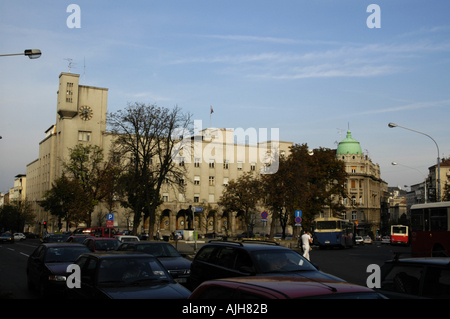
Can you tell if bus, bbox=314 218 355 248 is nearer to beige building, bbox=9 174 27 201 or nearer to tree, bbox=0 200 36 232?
tree, bbox=0 200 36 232

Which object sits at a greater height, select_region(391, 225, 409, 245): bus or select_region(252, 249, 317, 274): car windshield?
select_region(252, 249, 317, 274): car windshield

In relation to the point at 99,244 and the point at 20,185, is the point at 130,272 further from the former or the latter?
the point at 20,185

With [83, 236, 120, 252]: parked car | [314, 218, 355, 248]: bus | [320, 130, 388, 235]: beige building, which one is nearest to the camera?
[83, 236, 120, 252]: parked car

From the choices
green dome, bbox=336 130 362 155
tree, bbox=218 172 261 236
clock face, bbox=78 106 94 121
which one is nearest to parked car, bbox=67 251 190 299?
tree, bbox=218 172 261 236

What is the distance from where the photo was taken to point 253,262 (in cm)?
950

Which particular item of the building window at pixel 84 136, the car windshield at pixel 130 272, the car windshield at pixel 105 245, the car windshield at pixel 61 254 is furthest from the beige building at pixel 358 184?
the car windshield at pixel 130 272

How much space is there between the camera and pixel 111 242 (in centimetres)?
1852

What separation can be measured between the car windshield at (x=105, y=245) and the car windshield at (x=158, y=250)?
3.60 metres

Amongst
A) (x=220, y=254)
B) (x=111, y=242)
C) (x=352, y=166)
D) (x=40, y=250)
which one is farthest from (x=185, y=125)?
(x=352, y=166)

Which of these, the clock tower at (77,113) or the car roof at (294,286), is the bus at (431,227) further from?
the clock tower at (77,113)

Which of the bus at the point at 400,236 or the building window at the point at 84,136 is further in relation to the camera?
the building window at the point at 84,136

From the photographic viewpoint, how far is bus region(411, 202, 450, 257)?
22391mm

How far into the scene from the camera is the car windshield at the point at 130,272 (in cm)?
841

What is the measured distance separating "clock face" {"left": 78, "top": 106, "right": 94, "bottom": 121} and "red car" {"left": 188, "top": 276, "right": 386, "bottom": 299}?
257 feet
